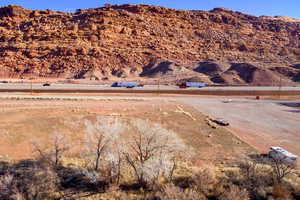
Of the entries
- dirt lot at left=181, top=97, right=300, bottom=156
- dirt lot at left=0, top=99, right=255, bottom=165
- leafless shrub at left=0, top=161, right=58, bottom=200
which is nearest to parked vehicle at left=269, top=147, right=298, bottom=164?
dirt lot at left=0, top=99, right=255, bottom=165

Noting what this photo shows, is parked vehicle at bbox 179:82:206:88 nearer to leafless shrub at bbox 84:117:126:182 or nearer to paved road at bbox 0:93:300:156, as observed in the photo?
paved road at bbox 0:93:300:156

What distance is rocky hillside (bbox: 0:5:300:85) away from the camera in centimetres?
6375

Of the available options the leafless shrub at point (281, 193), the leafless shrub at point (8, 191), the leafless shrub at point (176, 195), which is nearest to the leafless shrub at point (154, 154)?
the leafless shrub at point (176, 195)

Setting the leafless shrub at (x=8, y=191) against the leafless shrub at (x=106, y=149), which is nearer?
the leafless shrub at (x=8, y=191)

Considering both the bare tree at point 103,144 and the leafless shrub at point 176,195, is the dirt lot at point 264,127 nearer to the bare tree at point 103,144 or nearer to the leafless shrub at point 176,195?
the leafless shrub at point 176,195

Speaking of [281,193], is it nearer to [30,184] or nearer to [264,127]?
[30,184]

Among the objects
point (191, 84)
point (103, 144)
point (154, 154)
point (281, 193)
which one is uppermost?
point (191, 84)

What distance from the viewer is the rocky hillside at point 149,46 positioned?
63750 millimetres

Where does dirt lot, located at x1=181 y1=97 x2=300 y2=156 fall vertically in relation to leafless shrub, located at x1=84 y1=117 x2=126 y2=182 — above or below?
below

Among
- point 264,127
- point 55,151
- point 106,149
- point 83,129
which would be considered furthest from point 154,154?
point 264,127

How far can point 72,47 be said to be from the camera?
228 ft

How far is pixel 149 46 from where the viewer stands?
76.4m

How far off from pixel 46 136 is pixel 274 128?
64.9 feet

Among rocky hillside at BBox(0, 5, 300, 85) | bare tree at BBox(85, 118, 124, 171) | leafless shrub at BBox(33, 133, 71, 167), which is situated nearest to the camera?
bare tree at BBox(85, 118, 124, 171)
